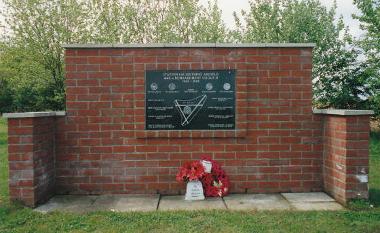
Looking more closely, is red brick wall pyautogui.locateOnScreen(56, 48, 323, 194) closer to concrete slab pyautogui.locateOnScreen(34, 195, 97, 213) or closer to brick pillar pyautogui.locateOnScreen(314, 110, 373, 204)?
concrete slab pyautogui.locateOnScreen(34, 195, 97, 213)

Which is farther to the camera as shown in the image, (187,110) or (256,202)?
(187,110)

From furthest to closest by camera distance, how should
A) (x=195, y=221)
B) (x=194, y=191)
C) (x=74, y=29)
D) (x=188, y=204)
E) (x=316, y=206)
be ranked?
(x=74, y=29) < (x=194, y=191) < (x=188, y=204) < (x=316, y=206) < (x=195, y=221)

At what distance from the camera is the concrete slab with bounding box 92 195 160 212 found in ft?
16.8

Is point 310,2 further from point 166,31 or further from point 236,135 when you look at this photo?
point 236,135

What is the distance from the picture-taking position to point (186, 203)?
5379mm

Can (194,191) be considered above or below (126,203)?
above

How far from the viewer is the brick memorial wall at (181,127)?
5.89 metres

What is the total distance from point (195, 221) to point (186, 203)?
2.99 feet

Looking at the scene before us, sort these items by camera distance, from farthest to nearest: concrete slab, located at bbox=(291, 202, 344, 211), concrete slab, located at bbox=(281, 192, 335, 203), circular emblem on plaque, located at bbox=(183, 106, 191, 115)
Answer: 1. circular emblem on plaque, located at bbox=(183, 106, 191, 115)
2. concrete slab, located at bbox=(281, 192, 335, 203)
3. concrete slab, located at bbox=(291, 202, 344, 211)

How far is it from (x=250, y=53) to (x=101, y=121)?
261 centimetres

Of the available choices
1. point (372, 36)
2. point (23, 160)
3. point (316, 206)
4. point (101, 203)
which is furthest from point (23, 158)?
point (372, 36)

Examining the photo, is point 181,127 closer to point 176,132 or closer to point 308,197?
point 176,132

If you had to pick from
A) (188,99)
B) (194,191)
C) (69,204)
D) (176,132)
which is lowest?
(69,204)

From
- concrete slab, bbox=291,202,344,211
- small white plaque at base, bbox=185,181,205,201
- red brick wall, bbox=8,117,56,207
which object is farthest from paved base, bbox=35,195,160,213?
concrete slab, bbox=291,202,344,211
